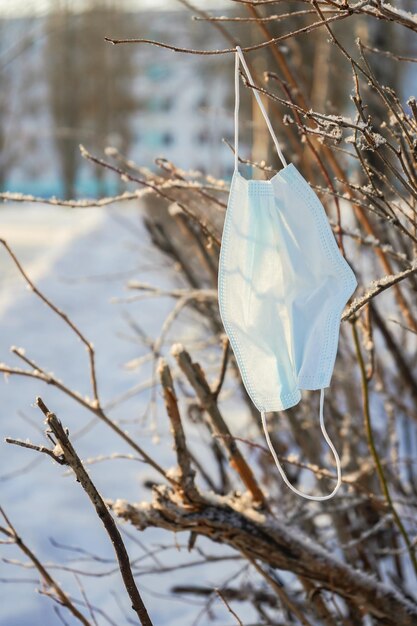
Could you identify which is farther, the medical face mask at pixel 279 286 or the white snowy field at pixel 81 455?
the white snowy field at pixel 81 455

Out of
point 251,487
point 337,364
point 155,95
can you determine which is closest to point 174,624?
point 337,364

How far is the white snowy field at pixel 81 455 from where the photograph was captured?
3.18 m

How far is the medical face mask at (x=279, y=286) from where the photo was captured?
4.93 feet

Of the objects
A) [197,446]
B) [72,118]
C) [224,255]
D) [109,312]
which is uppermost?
[72,118]

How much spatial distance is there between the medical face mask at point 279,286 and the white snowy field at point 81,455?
1.96 feet

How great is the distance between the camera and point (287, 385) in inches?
60.5

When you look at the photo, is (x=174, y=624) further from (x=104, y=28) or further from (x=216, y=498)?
(x=104, y=28)

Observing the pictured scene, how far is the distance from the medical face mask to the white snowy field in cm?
60

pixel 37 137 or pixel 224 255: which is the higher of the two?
pixel 37 137

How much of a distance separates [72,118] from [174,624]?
32305 mm

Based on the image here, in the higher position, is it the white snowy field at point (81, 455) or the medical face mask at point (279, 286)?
the white snowy field at point (81, 455)

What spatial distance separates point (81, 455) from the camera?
4539 millimetres

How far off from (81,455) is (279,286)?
3.25 meters

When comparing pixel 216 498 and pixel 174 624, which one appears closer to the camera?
pixel 216 498
